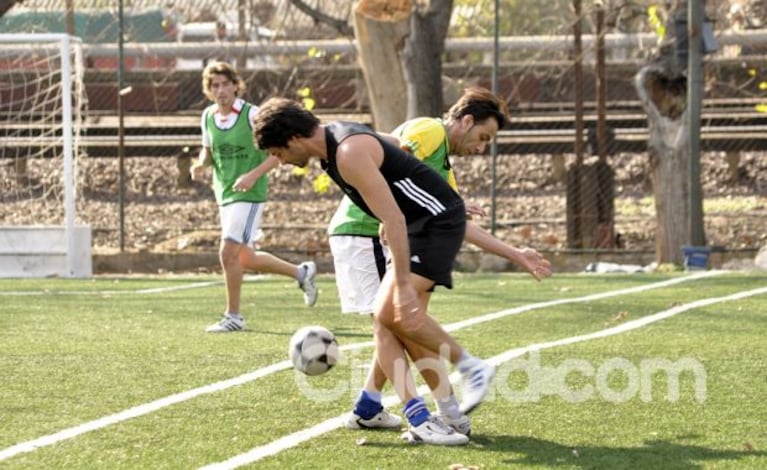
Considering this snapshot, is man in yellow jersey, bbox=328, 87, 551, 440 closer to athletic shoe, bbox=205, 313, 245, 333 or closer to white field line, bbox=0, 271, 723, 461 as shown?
white field line, bbox=0, 271, 723, 461

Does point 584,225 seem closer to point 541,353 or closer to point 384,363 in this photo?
point 541,353

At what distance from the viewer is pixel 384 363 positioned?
630cm

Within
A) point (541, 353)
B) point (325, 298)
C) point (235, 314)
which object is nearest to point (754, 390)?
point (541, 353)

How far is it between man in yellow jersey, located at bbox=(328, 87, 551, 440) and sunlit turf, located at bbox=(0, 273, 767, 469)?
0.16 m

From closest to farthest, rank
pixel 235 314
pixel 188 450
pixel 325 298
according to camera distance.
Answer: pixel 188 450, pixel 235 314, pixel 325 298

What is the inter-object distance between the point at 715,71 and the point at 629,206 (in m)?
2.05

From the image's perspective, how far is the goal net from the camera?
48.8 feet

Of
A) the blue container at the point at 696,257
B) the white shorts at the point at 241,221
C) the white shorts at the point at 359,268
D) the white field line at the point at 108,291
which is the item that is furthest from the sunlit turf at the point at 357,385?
the blue container at the point at 696,257

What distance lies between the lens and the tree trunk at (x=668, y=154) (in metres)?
15.8

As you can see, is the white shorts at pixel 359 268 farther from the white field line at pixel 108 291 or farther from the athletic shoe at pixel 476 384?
the white field line at pixel 108 291

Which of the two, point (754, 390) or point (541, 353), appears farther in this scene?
point (541, 353)

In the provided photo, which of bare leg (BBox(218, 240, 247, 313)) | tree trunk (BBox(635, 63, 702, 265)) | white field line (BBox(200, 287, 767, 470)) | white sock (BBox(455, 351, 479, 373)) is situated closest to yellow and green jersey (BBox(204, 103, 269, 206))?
bare leg (BBox(218, 240, 247, 313))

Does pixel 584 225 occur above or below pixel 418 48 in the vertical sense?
below

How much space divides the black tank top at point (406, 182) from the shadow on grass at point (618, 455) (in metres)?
0.97
